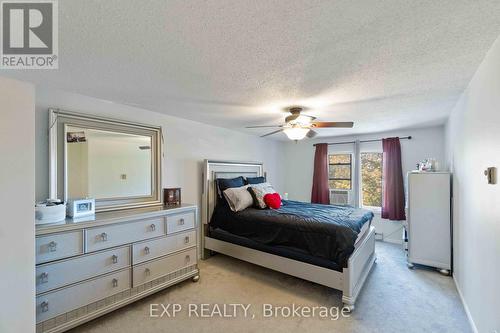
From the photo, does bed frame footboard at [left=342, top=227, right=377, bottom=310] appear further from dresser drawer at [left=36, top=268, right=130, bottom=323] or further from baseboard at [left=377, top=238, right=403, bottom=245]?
dresser drawer at [left=36, top=268, right=130, bottom=323]

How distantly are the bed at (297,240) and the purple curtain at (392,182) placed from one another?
1454 millimetres

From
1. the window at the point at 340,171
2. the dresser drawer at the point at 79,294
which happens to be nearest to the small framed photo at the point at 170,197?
the dresser drawer at the point at 79,294

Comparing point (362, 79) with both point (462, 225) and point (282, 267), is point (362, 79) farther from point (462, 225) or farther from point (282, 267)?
point (282, 267)

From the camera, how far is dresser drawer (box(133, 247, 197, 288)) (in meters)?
2.40

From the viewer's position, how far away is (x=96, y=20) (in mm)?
1264

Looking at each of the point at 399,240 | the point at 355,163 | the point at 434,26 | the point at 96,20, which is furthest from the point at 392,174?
the point at 96,20

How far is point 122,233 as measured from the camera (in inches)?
90.2

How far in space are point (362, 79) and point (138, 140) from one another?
8.90ft

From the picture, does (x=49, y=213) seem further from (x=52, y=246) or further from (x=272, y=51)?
(x=272, y=51)

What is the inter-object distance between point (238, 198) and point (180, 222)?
39.7 inches

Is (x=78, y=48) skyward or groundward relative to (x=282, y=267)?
skyward

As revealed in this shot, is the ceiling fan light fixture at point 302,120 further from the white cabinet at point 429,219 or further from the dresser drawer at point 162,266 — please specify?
the dresser drawer at point 162,266

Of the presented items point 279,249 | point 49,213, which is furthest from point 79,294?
point 279,249

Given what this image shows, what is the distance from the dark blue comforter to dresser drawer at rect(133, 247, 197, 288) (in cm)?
76
